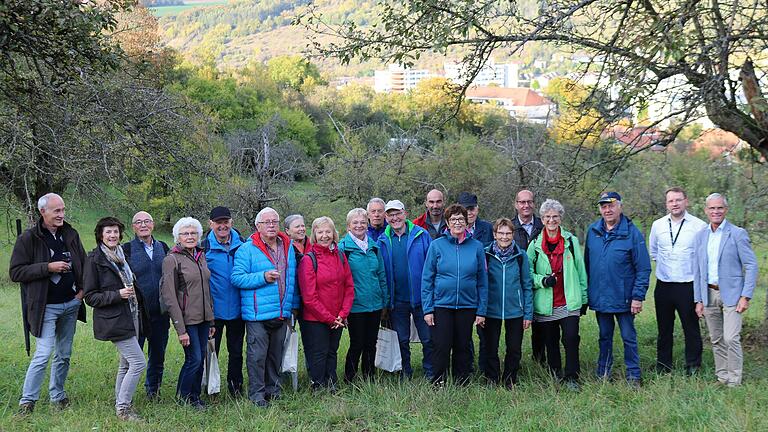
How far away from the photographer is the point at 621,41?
700 centimetres

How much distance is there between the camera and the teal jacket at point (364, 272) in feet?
22.7

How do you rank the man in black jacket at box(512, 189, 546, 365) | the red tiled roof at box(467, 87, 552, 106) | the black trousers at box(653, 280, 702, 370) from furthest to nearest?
the red tiled roof at box(467, 87, 552, 106) → the man in black jacket at box(512, 189, 546, 365) → the black trousers at box(653, 280, 702, 370)

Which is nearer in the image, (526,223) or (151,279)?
(151,279)

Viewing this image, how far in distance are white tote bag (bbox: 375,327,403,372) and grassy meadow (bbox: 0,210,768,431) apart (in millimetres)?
140

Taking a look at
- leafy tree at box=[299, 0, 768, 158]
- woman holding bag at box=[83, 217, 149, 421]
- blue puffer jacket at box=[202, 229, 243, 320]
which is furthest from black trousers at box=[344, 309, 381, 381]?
leafy tree at box=[299, 0, 768, 158]

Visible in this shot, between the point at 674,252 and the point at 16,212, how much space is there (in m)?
8.99

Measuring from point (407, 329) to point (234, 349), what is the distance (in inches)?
65.2

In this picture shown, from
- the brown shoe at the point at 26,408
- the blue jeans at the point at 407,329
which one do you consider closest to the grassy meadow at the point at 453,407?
the brown shoe at the point at 26,408

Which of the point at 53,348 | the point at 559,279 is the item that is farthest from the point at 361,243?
the point at 53,348

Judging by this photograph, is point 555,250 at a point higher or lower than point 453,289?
higher

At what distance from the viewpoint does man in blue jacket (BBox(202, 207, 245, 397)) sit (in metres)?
6.56

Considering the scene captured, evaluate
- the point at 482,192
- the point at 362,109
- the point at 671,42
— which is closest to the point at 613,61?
the point at 671,42

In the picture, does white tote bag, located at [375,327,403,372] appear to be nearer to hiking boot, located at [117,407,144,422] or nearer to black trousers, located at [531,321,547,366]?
black trousers, located at [531,321,547,366]

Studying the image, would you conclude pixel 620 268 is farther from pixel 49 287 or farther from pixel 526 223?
pixel 49 287
